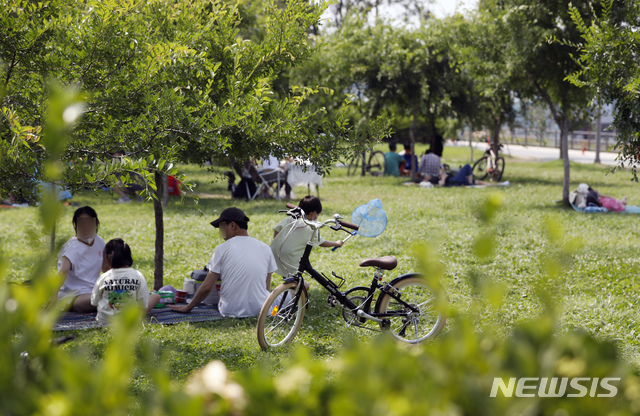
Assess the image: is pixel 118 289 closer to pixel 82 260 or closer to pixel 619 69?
pixel 82 260

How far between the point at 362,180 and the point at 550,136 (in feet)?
108

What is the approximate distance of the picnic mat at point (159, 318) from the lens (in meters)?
5.82

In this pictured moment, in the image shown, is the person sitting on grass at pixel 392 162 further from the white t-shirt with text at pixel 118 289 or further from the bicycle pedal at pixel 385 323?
the white t-shirt with text at pixel 118 289

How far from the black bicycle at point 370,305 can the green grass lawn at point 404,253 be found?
0.67 ft

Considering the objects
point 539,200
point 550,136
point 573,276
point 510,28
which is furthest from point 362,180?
point 550,136

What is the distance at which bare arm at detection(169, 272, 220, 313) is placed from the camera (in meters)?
6.06

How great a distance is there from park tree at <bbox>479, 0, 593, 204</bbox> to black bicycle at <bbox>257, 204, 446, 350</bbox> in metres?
8.38

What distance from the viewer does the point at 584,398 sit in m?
1.28

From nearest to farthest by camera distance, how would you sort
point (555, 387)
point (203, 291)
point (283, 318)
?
point (555, 387)
point (283, 318)
point (203, 291)

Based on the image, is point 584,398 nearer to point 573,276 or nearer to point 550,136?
point 573,276

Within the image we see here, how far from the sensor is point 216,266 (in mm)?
6008

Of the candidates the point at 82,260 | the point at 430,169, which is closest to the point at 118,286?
the point at 82,260

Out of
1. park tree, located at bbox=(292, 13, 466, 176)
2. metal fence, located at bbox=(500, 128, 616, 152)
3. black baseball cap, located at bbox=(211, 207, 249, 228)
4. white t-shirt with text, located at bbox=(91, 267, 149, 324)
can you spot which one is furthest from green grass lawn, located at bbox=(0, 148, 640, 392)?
metal fence, located at bbox=(500, 128, 616, 152)

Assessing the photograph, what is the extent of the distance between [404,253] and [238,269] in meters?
3.68
